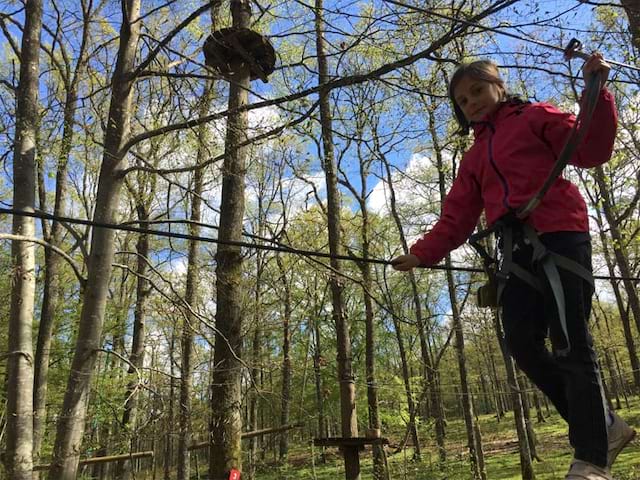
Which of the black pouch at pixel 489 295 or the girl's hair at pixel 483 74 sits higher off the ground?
the girl's hair at pixel 483 74

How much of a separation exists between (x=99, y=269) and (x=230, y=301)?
1.10 metres

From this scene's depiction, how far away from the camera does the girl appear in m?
1.29

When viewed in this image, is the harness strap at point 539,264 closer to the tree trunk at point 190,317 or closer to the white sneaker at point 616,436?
the white sneaker at point 616,436

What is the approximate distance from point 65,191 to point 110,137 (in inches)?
242

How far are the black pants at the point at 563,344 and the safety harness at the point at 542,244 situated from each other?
0.02m

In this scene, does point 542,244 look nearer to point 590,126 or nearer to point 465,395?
point 590,126

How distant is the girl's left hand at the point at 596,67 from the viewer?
4.37 feet

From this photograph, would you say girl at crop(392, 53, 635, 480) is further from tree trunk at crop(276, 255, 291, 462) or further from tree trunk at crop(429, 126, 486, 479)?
tree trunk at crop(429, 126, 486, 479)

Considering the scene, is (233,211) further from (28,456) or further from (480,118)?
(480,118)

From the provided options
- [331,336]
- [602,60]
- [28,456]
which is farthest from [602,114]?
[331,336]

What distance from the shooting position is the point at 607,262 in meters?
15.0

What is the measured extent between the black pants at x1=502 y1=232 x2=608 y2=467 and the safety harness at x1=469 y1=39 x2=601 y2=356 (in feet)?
0.06

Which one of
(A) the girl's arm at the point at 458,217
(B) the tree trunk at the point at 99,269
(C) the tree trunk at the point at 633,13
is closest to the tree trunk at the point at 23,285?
(B) the tree trunk at the point at 99,269

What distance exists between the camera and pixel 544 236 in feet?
4.70
